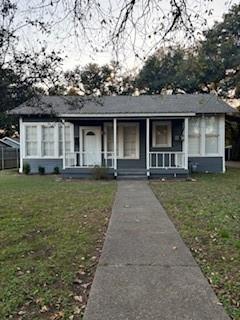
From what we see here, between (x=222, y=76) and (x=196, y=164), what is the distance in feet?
37.0

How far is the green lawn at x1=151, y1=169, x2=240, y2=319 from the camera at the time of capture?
4.09m

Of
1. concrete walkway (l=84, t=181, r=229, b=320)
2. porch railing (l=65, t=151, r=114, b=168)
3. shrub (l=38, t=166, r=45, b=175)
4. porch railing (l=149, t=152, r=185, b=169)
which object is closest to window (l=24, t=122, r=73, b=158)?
shrub (l=38, t=166, r=45, b=175)

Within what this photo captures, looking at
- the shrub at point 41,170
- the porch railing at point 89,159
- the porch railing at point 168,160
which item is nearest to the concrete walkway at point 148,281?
the porch railing at point 168,160

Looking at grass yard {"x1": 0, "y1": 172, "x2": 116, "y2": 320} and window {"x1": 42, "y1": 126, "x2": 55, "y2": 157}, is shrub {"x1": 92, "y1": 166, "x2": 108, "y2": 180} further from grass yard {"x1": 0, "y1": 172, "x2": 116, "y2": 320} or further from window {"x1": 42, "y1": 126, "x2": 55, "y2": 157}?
grass yard {"x1": 0, "y1": 172, "x2": 116, "y2": 320}

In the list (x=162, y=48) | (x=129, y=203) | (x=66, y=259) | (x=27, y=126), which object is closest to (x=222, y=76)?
(x=27, y=126)

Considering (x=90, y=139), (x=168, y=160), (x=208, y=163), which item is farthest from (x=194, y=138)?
(x=90, y=139)

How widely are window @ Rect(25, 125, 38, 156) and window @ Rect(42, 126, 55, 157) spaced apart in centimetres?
43

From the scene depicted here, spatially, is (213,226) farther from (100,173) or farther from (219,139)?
(219,139)

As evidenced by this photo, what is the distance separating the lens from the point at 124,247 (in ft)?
17.9

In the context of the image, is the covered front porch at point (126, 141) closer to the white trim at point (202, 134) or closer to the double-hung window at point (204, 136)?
the double-hung window at point (204, 136)

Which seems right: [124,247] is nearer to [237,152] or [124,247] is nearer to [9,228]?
[9,228]

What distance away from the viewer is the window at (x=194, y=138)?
62.7 feet

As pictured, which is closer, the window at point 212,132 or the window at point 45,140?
the window at point 212,132

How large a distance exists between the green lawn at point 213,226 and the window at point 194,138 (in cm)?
531
